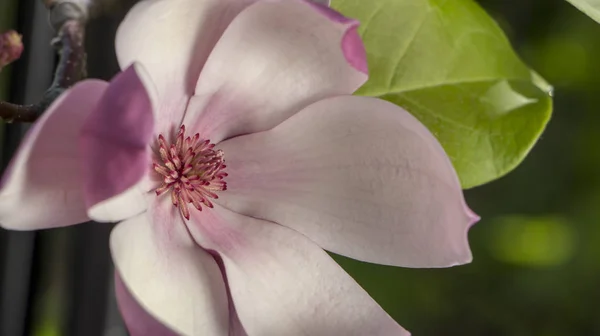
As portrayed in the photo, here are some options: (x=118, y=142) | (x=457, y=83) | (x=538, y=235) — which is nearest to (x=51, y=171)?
(x=118, y=142)

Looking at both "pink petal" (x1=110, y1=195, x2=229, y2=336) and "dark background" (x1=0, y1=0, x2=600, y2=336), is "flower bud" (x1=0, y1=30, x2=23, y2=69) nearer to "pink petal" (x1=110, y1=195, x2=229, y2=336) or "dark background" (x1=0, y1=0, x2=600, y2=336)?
"pink petal" (x1=110, y1=195, x2=229, y2=336)

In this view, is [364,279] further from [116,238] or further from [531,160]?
[116,238]

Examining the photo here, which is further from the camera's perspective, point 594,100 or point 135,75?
point 594,100

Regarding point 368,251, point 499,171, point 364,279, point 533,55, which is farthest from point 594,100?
point 368,251

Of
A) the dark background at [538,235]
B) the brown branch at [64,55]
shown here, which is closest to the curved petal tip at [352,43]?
the brown branch at [64,55]

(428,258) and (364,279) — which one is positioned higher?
(428,258)

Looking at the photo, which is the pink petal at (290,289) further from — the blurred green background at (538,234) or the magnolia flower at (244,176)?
the blurred green background at (538,234)

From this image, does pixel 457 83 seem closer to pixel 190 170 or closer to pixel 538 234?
pixel 190 170
